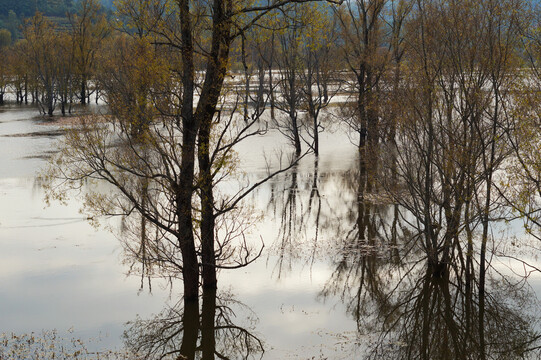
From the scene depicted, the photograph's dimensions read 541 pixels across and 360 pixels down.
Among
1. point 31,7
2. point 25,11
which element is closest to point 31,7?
point 31,7

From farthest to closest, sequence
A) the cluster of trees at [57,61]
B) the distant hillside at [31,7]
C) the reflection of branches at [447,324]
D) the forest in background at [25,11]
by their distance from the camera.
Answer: the distant hillside at [31,7] < the forest in background at [25,11] < the cluster of trees at [57,61] < the reflection of branches at [447,324]

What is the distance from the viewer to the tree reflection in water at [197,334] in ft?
46.6

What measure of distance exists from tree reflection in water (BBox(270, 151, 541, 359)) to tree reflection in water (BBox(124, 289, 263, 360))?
2602 mm

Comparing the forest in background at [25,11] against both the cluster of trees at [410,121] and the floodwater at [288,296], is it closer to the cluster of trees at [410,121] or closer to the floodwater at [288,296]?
the floodwater at [288,296]

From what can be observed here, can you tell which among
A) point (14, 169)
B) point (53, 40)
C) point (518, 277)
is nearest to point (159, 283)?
point (518, 277)

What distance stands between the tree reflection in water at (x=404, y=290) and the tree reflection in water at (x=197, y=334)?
260 cm

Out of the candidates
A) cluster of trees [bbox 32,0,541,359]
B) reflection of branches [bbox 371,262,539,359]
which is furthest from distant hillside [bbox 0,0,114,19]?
reflection of branches [bbox 371,262,539,359]

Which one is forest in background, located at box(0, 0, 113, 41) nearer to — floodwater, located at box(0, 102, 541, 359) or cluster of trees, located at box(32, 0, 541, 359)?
floodwater, located at box(0, 102, 541, 359)

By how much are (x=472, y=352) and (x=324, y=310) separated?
3690 millimetres

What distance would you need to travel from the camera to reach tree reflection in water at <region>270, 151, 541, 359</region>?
14.7m

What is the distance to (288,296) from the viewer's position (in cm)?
1722

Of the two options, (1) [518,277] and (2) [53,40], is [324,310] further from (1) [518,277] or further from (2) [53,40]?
(2) [53,40]

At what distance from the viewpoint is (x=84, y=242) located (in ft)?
71.1

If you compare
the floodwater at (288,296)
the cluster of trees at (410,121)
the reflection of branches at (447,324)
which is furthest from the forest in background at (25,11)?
the reflection of branches at (447,324)
